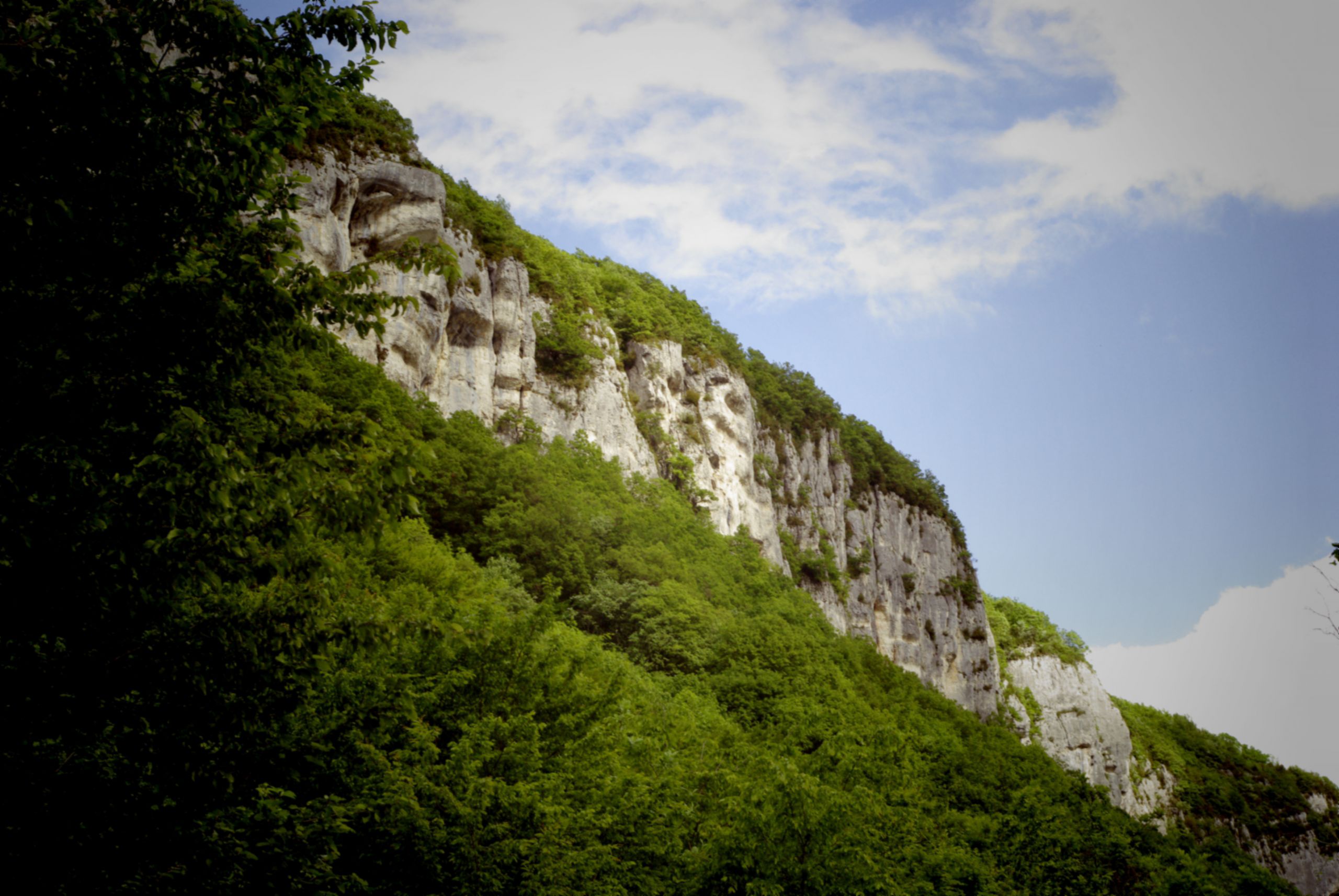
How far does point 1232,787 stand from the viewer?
224ft

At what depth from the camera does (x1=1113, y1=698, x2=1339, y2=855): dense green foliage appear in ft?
218

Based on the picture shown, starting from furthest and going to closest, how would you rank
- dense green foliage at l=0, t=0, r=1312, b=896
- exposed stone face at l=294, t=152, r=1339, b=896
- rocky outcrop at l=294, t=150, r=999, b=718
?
exposed stone face at l=294, t=152, r=1339, b=896 → rocky outcrop at l=294, t=150, r=999, b=718 → dense green foliage at l=0, t=0, r=1312, b=896

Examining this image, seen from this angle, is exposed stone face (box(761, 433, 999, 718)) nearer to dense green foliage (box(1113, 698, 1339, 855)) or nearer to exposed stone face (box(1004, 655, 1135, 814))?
exposed stone face (box(1004, 655, 1135, 814))

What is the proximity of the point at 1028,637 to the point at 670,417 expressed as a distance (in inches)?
1733

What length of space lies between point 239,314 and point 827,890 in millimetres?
10783

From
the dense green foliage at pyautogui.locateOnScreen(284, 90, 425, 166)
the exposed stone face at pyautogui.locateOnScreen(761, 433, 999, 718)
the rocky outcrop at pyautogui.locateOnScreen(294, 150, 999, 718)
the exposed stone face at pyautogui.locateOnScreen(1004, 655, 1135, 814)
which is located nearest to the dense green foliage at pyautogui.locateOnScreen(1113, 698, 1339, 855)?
the exposed stone face at pyautogui.locateOnScreen(1004, 655, 1135, 814)

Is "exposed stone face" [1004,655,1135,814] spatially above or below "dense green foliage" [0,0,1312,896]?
above

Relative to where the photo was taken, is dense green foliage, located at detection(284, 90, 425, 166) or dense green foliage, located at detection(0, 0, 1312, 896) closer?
dense green foliage, located at detection(0, 0, 1312, 896)

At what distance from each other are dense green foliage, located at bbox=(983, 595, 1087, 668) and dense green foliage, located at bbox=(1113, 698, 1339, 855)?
6468mm

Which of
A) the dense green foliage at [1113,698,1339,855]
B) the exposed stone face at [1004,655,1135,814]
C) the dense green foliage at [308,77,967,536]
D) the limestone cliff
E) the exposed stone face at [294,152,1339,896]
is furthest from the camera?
the dense green foliage at [1113,698,1339,855]

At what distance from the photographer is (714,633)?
30344mm

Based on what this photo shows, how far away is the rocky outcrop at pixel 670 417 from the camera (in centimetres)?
3516

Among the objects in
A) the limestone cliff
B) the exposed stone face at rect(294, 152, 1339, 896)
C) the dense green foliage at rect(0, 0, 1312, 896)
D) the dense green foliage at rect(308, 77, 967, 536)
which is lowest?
the dense green foliage at rect(0, 0, 1312, 896)

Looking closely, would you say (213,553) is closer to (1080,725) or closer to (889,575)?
(889,575)
